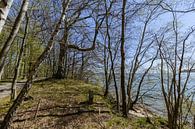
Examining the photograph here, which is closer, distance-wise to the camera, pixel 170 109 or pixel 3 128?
pixel 3 128

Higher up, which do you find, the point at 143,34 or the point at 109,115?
the point at 143,34

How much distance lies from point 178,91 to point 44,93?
27.1 feet

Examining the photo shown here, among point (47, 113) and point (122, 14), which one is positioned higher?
point (122, 14)

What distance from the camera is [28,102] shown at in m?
13.0

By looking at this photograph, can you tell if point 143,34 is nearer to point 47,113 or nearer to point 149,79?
point 149,79

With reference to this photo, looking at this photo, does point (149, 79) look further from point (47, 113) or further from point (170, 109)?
point (47, 113)

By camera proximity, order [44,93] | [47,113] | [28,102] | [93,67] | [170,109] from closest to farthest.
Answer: [47,113]
[170,109]
[28,102]
[44,93]
[93,67]

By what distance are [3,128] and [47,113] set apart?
3309 mm

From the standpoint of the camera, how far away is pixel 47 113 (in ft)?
36.7

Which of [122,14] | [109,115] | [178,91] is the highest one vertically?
[122,14]

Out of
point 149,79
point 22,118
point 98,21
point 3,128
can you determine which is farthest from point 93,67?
point 3,128

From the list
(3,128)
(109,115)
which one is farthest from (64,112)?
(3,128)

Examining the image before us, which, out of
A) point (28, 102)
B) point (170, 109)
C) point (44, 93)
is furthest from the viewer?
point (44, 93)

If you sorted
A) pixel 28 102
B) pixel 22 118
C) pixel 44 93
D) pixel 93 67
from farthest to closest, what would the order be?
pixel 93 67, pixel 44 93, pixel 28 102, pixel 22 118
